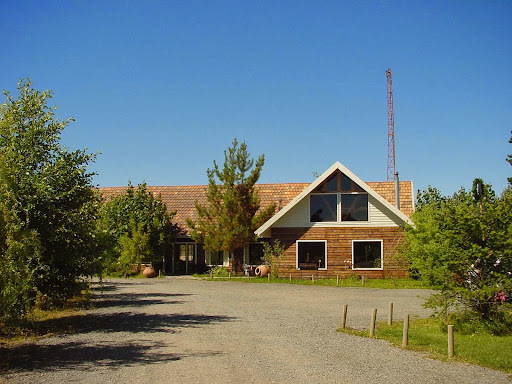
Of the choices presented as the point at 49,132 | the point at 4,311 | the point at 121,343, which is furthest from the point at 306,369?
the point at 49,132

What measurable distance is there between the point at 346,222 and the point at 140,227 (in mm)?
11791

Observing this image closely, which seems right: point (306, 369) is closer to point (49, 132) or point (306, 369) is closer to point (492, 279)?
point (492, 279)

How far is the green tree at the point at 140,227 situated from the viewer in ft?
109

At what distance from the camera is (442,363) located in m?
10.5

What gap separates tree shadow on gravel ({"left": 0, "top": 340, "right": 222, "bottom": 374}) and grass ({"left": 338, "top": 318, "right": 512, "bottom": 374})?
4351 mm

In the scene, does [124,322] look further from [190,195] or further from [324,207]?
[190,195]

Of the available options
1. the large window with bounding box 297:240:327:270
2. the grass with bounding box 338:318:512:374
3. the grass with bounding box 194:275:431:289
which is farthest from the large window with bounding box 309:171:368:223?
the grass with bounding box 338:318:512:374

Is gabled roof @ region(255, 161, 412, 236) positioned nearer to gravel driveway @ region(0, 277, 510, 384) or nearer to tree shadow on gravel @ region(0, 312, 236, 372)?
gravel driveway @ region(0, 277, 510, 384)

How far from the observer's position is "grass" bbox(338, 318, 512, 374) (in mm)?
10703

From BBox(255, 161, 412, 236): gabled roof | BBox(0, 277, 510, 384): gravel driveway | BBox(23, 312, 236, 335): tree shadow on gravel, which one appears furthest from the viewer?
BBox(255, 161, 412, 236): gabled roof

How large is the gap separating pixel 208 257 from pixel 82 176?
21.0m

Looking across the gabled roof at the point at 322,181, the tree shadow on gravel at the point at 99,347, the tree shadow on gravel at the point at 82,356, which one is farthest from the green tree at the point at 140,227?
the tree shadow on gravel at the point at 82,356

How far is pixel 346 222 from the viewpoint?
31.3m

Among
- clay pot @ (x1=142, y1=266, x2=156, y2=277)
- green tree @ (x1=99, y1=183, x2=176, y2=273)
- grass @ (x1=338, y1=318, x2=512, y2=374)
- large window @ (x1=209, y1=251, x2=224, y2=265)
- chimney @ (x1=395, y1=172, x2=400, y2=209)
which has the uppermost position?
chimney @ (x1=395, y1=172, x2=400, y2=209)
